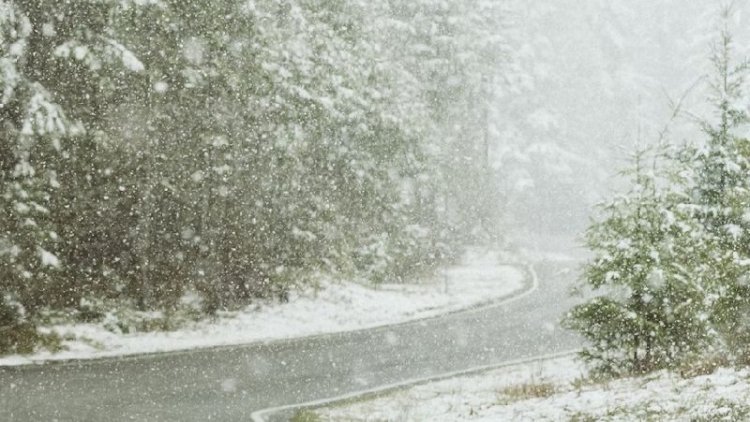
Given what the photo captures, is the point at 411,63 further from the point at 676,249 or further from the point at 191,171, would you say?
the point at 676,249

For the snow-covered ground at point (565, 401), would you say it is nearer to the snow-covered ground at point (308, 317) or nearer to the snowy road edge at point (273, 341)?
the snowy road edge at point (273, 341)

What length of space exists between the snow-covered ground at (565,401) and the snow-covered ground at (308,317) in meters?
5.89

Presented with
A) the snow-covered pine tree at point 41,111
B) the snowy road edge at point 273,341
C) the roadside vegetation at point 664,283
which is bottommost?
the snowy road edge at point 273,341

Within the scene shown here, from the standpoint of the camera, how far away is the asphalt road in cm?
1198

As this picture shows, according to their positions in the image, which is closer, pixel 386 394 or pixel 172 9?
pixel 386 394

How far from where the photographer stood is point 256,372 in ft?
47.5

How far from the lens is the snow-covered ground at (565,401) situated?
8148 mm

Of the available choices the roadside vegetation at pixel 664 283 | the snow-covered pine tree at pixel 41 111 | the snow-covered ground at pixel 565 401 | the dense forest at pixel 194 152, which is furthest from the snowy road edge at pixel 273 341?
the roadside vegetation at pixel 664 283

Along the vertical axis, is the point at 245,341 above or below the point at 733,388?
below

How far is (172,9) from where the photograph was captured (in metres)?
17.2

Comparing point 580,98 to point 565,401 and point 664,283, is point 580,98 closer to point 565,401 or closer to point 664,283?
point 664,283

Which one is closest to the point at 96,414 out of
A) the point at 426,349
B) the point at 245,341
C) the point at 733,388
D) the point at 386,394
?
the point at 386,394

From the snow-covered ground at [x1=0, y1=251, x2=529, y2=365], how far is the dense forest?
81 centimetres

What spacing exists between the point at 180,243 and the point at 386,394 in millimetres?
8227
